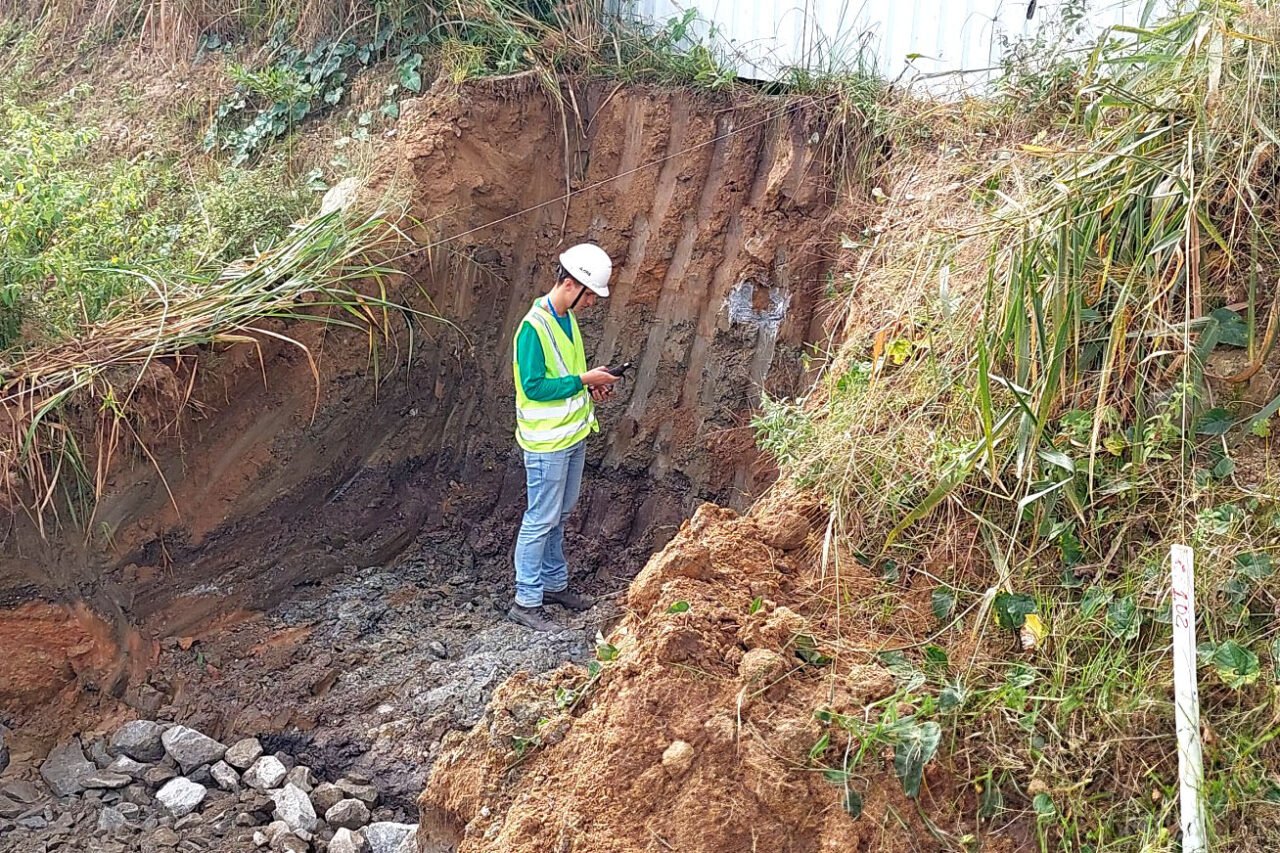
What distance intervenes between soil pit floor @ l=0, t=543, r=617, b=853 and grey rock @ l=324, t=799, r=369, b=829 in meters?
0.14

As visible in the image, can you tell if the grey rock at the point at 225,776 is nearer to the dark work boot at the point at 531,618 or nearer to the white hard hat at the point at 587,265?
the dark work boot at the point at 531,618

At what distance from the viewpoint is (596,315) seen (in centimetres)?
625

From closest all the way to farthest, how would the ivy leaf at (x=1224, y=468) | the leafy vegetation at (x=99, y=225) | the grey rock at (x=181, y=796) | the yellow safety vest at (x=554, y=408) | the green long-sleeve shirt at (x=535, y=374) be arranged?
the ivy leaf at (x=1224, y=468) < the grey rock at (x=181, y=796) < the leafy vegetation at (x=99, y=225) < the green long-sleeve shirt at (x=535, y=374) < the yellow safety vest at (x=554, y=408)

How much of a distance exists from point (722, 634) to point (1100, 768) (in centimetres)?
92

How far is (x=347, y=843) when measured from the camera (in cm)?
392

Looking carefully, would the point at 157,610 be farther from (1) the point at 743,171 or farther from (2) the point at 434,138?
(1) the point at 743,171

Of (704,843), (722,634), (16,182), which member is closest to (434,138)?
(16,182)

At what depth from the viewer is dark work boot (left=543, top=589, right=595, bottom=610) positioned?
5570 mm

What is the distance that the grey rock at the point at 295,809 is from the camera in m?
4.07

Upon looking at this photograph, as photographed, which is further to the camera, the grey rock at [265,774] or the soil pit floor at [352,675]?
the soil pit floor at [352,675]

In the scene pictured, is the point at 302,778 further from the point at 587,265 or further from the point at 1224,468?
the point at 1224,468

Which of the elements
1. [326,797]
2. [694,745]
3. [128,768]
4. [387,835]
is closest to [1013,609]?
[694,745]

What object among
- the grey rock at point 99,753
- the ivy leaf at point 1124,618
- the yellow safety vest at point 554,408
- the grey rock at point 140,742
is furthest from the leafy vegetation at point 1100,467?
the grey rock at point 99,753

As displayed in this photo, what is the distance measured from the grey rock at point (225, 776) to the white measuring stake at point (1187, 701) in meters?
3.43
